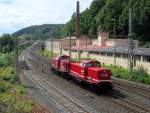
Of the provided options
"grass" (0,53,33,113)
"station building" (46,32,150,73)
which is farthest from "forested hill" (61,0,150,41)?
"grass" (0,53,33,113)

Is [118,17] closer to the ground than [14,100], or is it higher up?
higher up

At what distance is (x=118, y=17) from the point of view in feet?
406

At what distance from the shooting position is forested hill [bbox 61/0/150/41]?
109 meters

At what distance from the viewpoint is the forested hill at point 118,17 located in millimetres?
109081

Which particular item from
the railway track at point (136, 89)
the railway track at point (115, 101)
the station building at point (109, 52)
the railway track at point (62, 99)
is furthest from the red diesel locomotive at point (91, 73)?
the station building at point (109, 52)

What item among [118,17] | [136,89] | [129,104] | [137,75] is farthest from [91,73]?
[118,17]

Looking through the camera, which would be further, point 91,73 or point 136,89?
point 136,89

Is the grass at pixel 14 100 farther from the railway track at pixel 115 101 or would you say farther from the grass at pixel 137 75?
the grass at pixel 137 75

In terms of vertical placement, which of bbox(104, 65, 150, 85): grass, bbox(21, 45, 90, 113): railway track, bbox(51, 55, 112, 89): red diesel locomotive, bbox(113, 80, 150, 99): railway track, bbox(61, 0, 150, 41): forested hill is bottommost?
bbox(21, 45, 90, 113): railway track

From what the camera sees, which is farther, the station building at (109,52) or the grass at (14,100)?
the station building at (109,52)

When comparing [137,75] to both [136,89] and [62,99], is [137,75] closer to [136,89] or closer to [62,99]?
[136,89]

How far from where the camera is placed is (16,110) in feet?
80.2

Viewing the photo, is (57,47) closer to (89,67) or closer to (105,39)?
(105,39)

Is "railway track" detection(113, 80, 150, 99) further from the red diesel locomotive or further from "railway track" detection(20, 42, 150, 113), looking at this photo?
the red diesel locomotive
